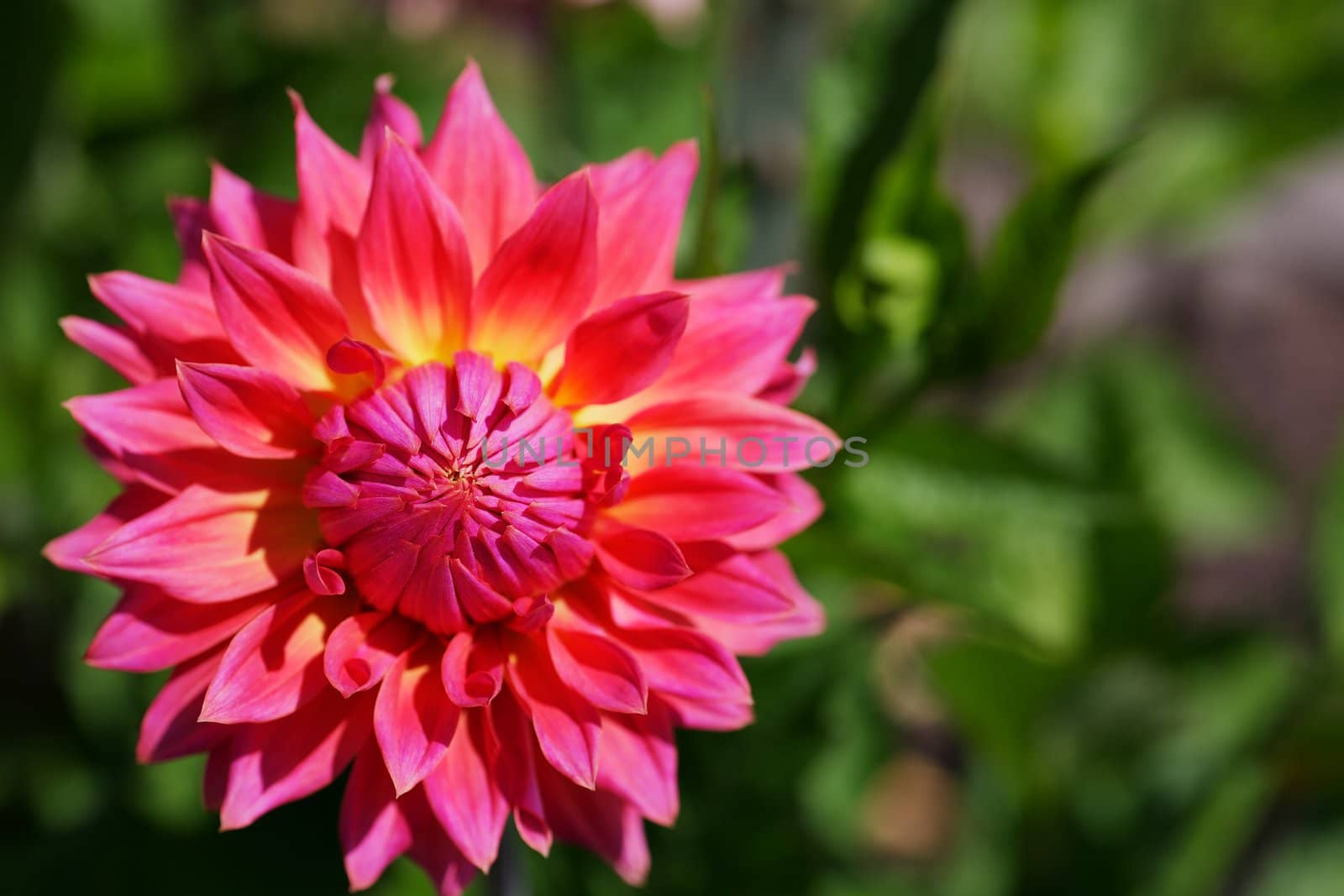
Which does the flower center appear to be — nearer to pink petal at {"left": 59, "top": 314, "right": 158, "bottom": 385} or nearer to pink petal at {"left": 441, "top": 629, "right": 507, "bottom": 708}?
pink petal at {"left": 441, "top": 629, "right": 507, "bottom": 708}

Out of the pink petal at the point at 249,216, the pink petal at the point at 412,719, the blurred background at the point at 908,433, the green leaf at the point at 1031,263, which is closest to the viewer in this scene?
the pink petal at the point at 412,719

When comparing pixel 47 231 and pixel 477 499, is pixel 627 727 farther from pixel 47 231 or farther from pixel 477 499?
pixel 47 231

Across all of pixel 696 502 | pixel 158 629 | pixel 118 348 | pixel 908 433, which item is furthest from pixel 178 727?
pixel 908 433

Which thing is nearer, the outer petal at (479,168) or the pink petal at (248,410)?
the pink petal at (248,410)

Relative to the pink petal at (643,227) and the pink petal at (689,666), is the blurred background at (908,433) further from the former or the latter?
the pink petal at (689,666)

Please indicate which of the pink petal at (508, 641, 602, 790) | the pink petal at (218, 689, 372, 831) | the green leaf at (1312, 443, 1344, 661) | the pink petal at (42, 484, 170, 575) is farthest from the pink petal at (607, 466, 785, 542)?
the green leaf at (1312, 443, 1344, 661)

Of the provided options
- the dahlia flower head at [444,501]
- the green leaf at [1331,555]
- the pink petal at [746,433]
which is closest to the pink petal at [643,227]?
the dahlia flower head at [444,501]

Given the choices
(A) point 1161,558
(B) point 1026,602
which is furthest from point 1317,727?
(B) point 1026,602
